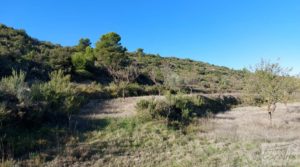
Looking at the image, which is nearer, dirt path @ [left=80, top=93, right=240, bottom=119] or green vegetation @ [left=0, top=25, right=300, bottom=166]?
green vegetation @ [left=0, top=25, right=300, bottom=166]

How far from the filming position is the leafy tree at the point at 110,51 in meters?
36.7

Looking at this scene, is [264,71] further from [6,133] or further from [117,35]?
[117,35]

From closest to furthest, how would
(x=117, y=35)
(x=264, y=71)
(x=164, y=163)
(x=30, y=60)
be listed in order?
(x=164, y=163), (x=264, y=71), (x=30, y=60), (x=117, y=35)

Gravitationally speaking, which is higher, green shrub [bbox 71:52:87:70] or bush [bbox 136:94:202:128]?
green shrub [bbox 71:52:87:70]

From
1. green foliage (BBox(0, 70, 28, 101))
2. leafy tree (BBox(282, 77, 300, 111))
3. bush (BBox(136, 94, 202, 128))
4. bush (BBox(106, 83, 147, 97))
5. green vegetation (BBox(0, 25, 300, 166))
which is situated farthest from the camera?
bush (BBox(106, 83, 147, 97))

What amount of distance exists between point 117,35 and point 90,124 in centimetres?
2530

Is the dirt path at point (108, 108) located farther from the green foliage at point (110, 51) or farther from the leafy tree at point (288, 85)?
the green foliage at point (110, 51)

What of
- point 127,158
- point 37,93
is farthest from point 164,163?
point 37,93

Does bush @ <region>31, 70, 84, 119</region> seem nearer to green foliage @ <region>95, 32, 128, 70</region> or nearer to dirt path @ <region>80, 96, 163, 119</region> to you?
dirt path @ <region>80, 96, 163, 119</region>

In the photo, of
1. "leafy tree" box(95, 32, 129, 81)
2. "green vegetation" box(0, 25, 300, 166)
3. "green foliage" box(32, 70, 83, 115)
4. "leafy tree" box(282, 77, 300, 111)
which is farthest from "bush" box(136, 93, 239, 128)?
"leafy tree" box(95, 32, 129, 81)

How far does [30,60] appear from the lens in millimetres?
29812

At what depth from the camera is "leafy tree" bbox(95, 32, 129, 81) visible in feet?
120

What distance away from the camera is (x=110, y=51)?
37.3 meters

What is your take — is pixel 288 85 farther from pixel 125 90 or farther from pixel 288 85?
pixel 125 90
